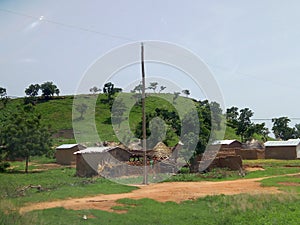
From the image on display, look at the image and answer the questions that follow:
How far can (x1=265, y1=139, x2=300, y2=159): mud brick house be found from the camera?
176 ft

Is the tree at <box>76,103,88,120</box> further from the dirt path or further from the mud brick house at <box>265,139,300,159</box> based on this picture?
the dirt path

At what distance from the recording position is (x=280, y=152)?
55031mm

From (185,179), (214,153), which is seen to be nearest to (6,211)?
(185,179)

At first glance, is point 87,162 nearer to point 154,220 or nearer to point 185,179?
point 185,179

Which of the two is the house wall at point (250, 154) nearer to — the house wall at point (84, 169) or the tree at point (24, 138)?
the tree at point (24, 138)

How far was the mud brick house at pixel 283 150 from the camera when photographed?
5355cm

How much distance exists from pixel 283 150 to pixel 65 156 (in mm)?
28011

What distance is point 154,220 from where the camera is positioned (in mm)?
14914

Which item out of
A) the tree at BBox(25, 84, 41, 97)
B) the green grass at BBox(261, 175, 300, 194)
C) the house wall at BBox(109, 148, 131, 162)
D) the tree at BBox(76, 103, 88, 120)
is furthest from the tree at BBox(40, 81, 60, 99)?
the green grass at BBox(261, 175, 300, 194)

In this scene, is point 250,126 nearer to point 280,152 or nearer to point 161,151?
point 280,152

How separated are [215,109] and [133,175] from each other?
17.7 metres

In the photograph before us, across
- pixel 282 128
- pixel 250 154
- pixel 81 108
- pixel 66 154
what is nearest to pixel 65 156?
pixel 66 154

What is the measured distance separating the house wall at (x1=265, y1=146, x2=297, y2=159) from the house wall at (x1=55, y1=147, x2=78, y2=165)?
25.4m

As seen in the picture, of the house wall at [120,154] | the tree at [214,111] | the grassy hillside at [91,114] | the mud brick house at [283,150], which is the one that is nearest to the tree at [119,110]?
the grassy hillside at [91,114]
